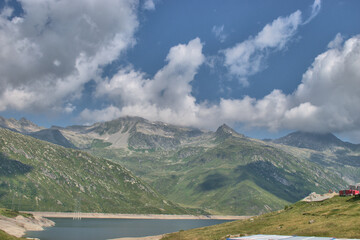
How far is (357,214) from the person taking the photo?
315 feet

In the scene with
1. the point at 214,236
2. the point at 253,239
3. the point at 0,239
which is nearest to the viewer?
the point at 253,239

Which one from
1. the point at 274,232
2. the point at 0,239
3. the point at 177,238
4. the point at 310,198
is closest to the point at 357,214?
the point at 274,232

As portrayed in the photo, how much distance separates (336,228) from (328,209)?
37.5m

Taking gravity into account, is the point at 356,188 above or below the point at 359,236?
above

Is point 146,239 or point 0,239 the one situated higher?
point 0,239

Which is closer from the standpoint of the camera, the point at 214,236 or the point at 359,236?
the point at 359,236

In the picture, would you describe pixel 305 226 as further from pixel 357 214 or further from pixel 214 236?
pixel 214 236

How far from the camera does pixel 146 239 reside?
5832 inches

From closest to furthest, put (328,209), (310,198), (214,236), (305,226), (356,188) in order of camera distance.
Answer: (305,226) < (214,236) < (328,209) < (356,188) < (310,198)

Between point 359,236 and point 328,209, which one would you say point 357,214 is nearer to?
point 328,209

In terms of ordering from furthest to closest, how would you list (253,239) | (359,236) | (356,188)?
(356,188), (359,236), (253,239)

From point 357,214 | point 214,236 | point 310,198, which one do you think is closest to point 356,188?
point 310,198

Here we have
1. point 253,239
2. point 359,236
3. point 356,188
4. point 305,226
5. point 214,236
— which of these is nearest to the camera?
point 253,239

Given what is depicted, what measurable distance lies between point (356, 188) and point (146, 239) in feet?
320
